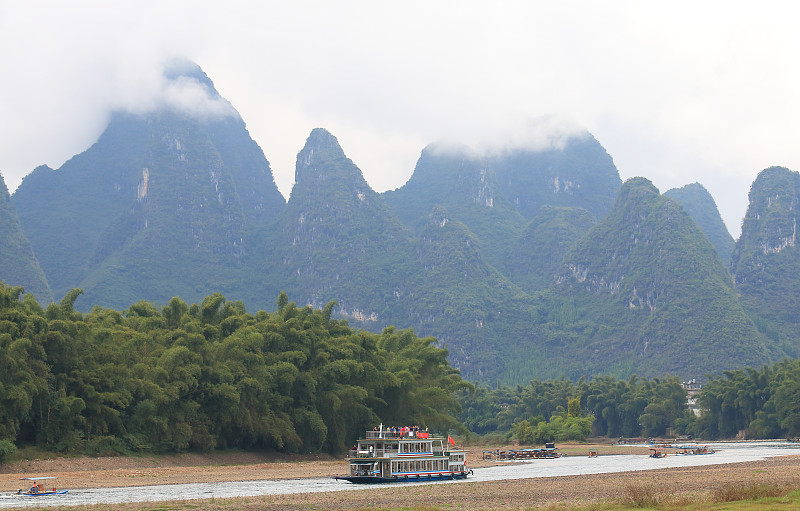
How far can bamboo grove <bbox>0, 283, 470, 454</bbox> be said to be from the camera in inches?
2024

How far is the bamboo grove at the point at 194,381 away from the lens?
5141 cm

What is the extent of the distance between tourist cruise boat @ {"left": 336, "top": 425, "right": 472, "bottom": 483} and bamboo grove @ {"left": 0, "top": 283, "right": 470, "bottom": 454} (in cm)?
1247

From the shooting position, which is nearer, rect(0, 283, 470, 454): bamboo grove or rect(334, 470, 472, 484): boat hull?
rect(334, 470, 472, 484): boat hull

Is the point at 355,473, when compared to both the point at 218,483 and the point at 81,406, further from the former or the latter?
the point at 81,406

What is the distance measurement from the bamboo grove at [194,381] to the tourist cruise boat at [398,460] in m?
12.5

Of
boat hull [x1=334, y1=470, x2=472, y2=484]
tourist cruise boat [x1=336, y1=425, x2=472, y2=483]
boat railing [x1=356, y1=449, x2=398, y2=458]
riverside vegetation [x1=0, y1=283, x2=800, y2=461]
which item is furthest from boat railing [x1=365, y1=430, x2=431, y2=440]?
riverside vegetation [x1=0, y1=283, x2=800, y2=461]

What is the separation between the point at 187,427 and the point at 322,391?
13.4m

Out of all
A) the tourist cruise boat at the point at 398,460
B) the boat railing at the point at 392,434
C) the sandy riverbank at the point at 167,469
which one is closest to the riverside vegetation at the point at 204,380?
the sandy riverbank at the point at 167,469

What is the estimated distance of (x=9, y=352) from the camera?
4834 centimetres

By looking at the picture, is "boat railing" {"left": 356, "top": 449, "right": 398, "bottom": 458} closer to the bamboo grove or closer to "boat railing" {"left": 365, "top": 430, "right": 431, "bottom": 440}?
"boat railing" {"left": 365, "top": 430, "right": 431, "bottom": 440}

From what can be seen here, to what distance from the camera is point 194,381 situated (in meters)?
58.3

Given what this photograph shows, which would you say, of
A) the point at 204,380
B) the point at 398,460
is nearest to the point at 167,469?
the point at 204,380

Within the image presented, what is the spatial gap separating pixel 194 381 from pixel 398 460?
15.7 metres

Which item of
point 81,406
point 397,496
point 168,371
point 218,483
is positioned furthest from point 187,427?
point 397,496
